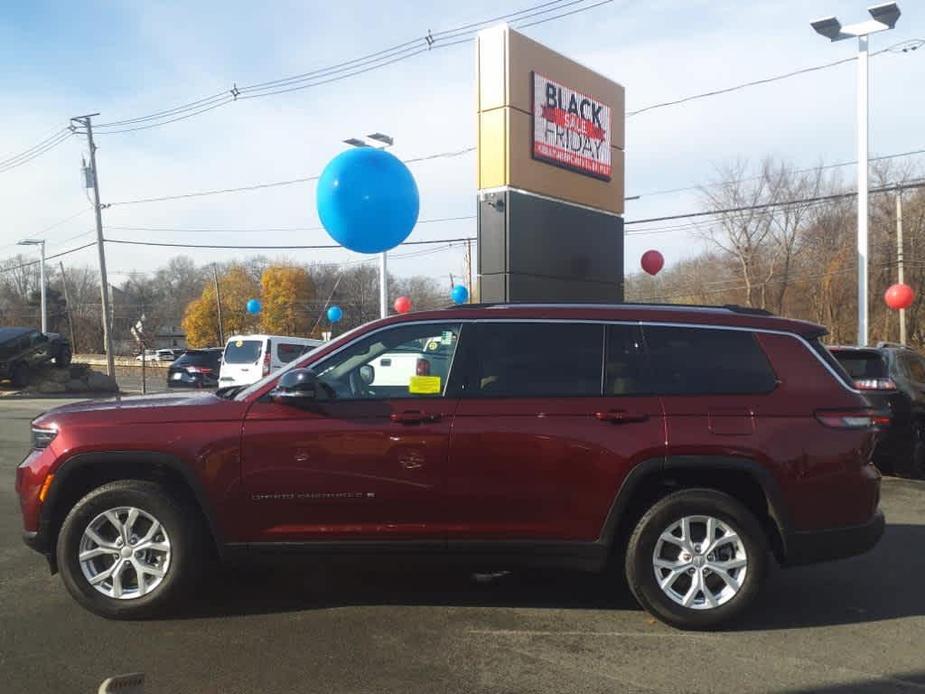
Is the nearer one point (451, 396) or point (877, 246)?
point (451, 396)

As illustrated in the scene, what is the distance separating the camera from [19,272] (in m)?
85.8

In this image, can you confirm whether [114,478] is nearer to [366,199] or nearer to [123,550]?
[123,550]

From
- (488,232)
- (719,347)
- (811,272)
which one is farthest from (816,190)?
(719,347)

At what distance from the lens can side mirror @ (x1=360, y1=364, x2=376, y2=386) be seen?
454 centimetres

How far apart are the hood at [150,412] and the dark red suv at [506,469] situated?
13mm

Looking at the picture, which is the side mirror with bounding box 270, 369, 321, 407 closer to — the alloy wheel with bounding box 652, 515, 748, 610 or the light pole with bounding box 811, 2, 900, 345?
the alloy wheel with bounding box 652, 515, 748, 610

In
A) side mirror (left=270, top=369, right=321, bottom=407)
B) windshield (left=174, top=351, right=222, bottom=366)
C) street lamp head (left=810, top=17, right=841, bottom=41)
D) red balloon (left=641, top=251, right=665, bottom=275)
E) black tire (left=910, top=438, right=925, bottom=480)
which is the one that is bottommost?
black tire (left=910, top=438, right=925, bottom=480)

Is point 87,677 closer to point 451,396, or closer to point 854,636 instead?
point 451,396

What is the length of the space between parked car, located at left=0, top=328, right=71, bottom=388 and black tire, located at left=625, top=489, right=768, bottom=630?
81.0 ft

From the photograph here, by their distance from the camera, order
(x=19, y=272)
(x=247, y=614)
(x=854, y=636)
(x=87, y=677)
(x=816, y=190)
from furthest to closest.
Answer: (x=19, y=272)
(x=816, y=190)
(x=247, y=614)
(x=854, y=636)
(x=87, y=677)

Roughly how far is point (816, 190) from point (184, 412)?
36710 mm

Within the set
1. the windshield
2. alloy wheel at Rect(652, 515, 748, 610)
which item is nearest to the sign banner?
alloy wheel at Rect(652, 515, 748, 610)

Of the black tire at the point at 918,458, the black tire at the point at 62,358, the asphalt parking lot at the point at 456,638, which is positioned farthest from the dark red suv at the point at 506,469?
the black tire at the point at 62,358

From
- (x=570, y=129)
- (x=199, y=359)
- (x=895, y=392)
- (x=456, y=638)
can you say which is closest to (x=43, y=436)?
(x=456, y=638)
